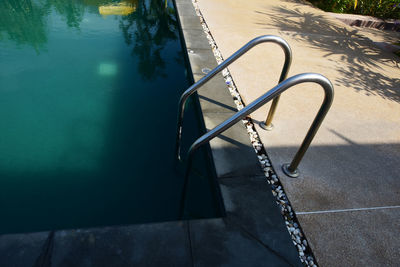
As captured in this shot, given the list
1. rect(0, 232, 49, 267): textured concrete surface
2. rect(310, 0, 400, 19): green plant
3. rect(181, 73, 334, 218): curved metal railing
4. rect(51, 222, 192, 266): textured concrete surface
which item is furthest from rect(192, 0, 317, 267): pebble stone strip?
rect(310, 0, 400, 19): green plant

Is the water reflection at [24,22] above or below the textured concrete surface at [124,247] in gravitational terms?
below

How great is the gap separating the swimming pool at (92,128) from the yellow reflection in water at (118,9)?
98 cm

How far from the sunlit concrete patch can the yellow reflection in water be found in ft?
9.65

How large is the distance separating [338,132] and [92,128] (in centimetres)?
346

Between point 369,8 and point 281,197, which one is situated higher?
point 369,8

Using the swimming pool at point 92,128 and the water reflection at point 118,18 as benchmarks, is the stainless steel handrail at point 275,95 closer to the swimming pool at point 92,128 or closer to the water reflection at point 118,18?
the swimming pool at point 92,128

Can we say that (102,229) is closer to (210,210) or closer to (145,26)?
(210,210)

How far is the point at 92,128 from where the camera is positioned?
3.55 metres

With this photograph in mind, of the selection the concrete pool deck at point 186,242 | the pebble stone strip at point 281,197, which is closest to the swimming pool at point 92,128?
the concrete pool deck at point 186,242

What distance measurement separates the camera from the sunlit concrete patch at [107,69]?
4.68 meters

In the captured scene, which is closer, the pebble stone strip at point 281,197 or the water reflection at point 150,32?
the pebble stone strip at point 281,197

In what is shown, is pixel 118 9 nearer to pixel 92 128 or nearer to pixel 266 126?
pixel 92 128

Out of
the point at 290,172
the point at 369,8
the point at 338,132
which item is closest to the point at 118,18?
the point at 338,132

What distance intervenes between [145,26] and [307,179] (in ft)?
19.2
